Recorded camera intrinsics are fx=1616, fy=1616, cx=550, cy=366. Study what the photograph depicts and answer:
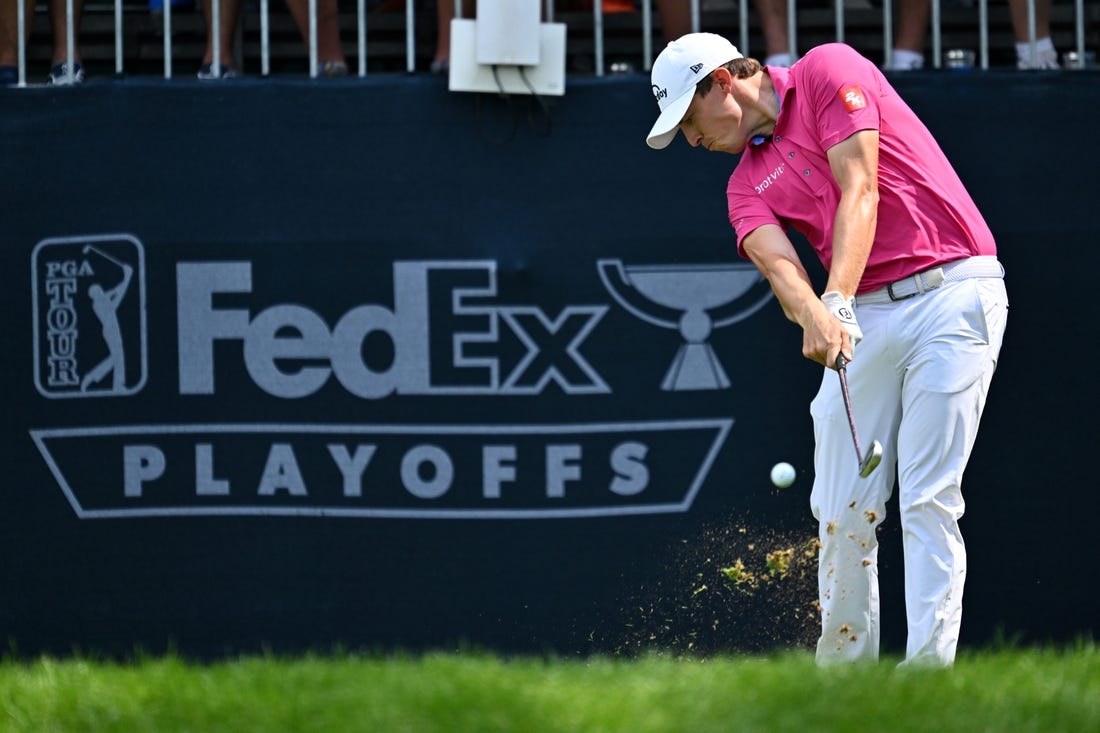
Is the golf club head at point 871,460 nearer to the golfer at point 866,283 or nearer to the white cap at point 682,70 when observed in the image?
the golfer at point 866,283

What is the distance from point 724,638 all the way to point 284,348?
1987 millimetres

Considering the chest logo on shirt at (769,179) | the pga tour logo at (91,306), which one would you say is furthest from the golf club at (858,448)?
the pga tour logo at (91,306)

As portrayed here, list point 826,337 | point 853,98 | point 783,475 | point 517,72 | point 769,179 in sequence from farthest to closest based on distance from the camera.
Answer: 1. point 517,72
2. point 783,475
3. point 769,179
4. point 853,98
5. point 826,337

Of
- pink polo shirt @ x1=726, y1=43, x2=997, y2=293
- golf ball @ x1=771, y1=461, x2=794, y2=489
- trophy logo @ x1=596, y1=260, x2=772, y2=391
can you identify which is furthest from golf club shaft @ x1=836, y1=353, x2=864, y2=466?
trophy logo @ x1=596, y1=260, x2=772, y2=391

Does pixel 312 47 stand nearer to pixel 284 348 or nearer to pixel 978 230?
pixel 284 348

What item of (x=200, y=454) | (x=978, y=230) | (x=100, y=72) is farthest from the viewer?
(x=100, y=72)

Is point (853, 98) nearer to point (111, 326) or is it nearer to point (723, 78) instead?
point (723, 78)

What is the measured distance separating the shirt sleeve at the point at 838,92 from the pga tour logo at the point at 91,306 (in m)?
2.69

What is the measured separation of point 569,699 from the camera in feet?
12.6

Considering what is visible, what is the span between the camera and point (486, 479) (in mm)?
6086

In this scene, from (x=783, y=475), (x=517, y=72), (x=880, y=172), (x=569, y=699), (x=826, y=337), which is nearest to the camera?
(x=569, y=699)

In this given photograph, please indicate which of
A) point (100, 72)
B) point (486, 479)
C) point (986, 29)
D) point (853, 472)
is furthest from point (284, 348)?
point (986, 29)

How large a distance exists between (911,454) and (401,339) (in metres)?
2.12

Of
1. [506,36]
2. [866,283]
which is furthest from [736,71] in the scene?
[506,36]
